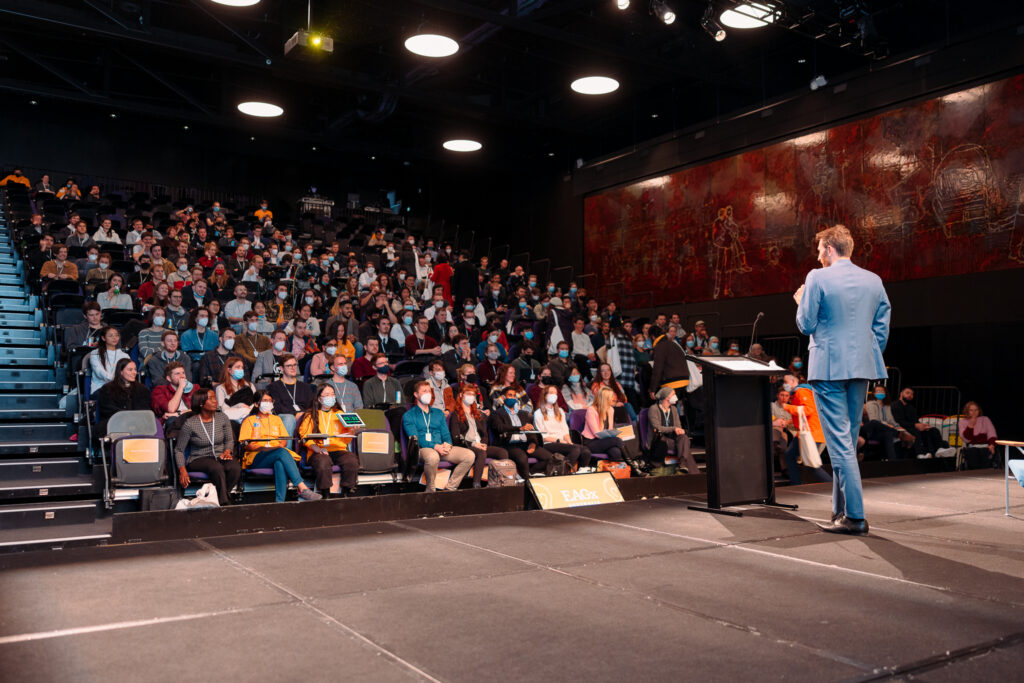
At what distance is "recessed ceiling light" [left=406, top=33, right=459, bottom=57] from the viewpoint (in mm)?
12227

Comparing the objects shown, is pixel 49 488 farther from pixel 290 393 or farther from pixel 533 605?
pixel 533 605

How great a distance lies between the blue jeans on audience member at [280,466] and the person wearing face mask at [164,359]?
5.62 feet

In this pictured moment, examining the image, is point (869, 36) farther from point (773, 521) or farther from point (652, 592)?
point (652, 592)

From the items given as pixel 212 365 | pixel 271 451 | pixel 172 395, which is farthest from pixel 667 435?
pixel 172 395

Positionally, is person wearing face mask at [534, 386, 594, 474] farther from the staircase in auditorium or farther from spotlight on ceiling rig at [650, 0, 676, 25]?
spotlight on ceiling rig at [650, 0, 676, 25]

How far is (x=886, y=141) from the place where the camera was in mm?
12680

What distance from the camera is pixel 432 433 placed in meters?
7.05

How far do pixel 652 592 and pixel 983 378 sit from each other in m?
11.6

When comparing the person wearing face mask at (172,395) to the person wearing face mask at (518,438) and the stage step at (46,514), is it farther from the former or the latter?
the person wearing face mask at (518,438)

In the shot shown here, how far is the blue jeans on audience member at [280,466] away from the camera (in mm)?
6206

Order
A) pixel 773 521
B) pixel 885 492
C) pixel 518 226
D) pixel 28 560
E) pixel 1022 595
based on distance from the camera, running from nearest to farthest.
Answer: pixel 1022 595 < pixel 28 560 < pixel 773 521 < pixel 885 492 < pixel 518 226

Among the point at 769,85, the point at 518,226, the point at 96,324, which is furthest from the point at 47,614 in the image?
the point at 518,226

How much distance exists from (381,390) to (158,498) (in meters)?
2.79

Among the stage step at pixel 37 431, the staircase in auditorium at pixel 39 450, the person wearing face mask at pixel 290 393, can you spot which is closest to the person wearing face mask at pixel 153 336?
the staircase in auditorium at pixel 39 450
